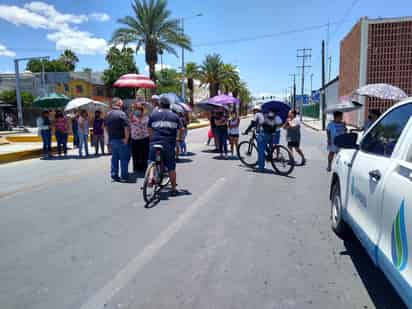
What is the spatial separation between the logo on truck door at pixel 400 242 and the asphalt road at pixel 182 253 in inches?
32.2

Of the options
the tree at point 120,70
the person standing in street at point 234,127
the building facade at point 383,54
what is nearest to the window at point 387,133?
the person standing in street at point 234,127

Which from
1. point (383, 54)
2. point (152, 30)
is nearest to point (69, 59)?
point (152, 30)

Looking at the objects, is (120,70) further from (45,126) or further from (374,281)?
(374,281)

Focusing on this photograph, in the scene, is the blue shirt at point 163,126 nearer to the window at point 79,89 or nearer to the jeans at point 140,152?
the jeans at point 140,152

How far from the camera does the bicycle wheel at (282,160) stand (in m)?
8.61

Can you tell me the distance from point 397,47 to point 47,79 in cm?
4605

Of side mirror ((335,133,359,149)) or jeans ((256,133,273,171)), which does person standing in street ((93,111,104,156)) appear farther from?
side mirror ((335,133,359,149))

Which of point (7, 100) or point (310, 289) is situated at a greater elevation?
point (7, 100)

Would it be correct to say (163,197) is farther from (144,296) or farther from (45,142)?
(45,142)

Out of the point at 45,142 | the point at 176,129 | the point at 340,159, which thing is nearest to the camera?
the point at 340,159

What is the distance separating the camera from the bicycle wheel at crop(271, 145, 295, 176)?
28.2 ft

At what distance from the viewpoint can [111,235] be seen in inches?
177

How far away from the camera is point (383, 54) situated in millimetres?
24578

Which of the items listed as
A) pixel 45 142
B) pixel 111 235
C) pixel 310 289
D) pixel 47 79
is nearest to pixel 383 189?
pixel 310 289
